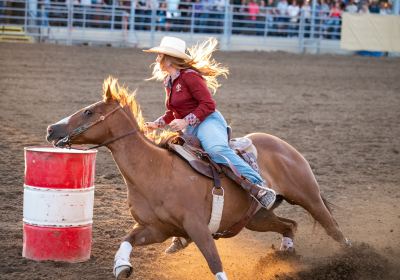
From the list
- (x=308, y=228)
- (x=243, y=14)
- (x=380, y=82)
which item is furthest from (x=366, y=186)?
(x=243, y=14)

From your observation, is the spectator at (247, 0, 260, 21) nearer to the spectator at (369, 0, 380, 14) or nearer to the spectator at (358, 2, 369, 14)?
the spectator at (358, 2, 369, 14)

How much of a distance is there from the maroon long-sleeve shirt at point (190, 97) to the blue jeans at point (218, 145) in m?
0.09

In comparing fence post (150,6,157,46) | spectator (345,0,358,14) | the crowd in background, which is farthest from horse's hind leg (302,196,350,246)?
spectator (345,0,358,14)

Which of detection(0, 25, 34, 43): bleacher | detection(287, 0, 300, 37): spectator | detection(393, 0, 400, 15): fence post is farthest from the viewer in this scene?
detection(393, 0, 400, 15): fence post

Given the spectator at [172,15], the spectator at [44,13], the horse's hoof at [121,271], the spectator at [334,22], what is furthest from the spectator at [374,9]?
the horse's hoof at [121,271]

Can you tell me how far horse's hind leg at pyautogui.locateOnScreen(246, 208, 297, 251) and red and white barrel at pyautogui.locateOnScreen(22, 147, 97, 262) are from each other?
1.54 m

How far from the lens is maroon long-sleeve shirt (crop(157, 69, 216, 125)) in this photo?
606 cm

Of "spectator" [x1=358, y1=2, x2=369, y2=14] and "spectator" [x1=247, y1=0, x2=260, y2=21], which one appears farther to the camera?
"spectator" [x1=358, y1=2, x2=369, y2=14]

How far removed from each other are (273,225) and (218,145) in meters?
1.31

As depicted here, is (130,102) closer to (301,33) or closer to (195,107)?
(195,107)

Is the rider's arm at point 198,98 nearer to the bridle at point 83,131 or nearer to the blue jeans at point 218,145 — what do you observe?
the blue jeans at point 218,145

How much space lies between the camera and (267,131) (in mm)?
13172

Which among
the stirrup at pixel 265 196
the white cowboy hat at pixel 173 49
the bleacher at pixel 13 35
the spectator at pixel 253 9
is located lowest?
the stirrup at pixel 265 196

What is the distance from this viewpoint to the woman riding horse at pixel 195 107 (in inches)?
239
